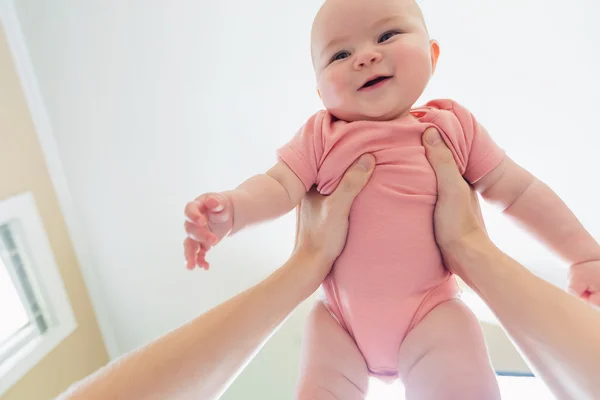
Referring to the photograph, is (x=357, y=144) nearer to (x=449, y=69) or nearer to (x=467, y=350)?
(x=467, y=350)

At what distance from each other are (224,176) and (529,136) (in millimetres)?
704

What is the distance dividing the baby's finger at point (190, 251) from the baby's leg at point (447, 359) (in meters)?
0.30

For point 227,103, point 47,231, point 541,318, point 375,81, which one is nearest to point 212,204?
point 375,81

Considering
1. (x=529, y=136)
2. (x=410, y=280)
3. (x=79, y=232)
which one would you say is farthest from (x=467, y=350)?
(x=79, y=232)

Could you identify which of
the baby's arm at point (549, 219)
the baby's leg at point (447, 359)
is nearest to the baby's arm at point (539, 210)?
the baby's arm at point (549, 219)

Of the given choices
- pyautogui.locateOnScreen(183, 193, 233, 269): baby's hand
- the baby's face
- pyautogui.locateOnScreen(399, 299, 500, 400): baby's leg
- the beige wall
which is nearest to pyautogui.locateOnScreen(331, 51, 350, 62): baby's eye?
the baby's face

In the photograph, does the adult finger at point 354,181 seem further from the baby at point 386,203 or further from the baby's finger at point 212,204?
the baby's finger at point 212,204

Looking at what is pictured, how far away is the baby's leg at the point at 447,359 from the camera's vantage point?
1.69 feet

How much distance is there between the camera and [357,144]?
613 mm

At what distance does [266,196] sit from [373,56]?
23 centimetres

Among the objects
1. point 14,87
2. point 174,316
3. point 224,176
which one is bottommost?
point 174,316

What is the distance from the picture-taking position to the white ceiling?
0.89 meters

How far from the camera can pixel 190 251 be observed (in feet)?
1.62

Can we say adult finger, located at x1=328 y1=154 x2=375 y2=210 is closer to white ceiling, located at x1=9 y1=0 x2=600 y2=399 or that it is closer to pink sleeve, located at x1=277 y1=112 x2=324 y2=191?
pink sleeve, located at x1=277 y1=112 x2=324 y2=191
